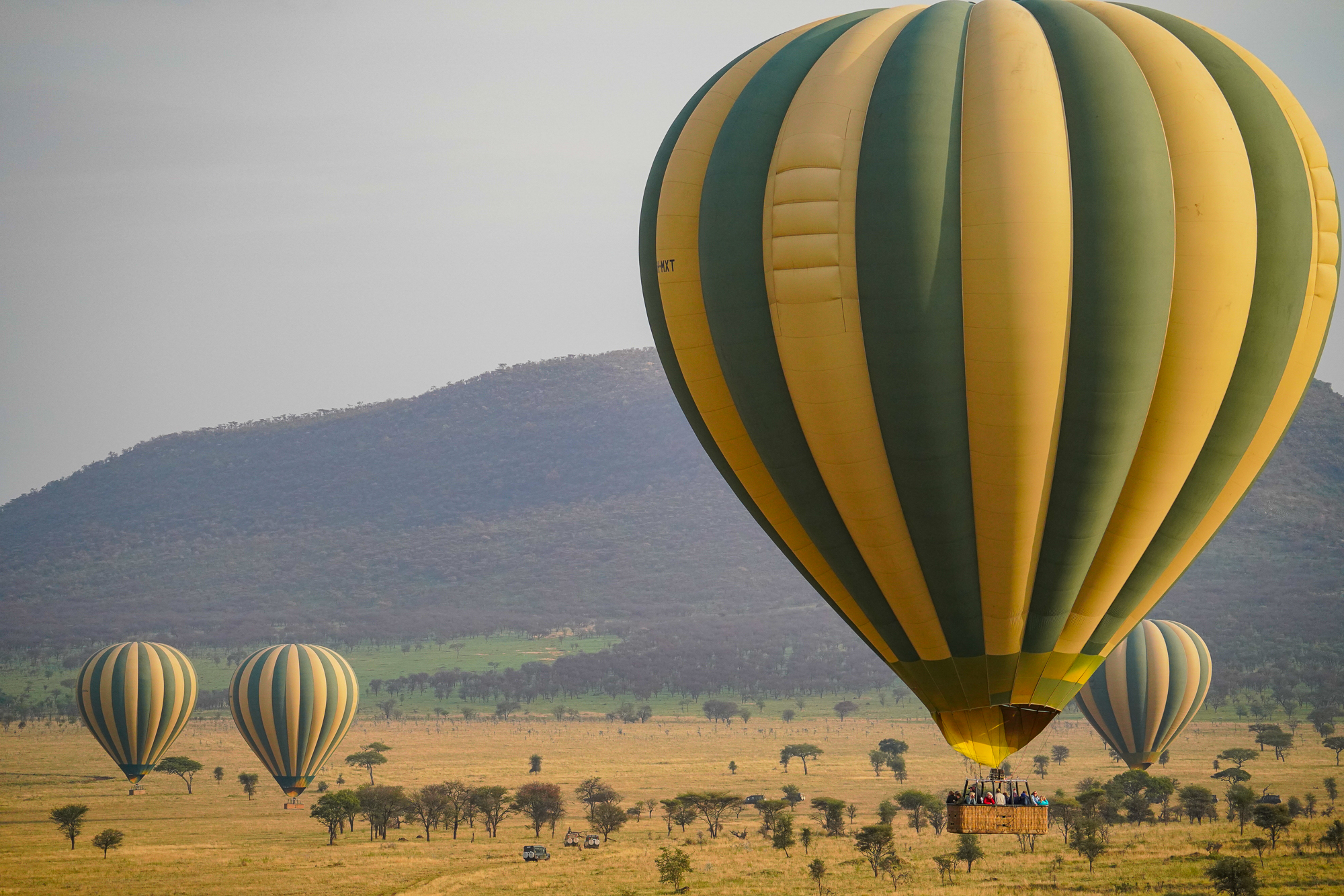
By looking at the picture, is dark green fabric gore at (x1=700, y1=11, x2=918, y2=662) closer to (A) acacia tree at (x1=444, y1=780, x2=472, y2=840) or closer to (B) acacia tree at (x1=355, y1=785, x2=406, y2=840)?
(B) acacia tree at (x1=355, y1=785, x2=406, y2=840)

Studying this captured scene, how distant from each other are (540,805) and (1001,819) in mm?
45633

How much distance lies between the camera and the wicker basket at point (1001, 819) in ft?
58.0

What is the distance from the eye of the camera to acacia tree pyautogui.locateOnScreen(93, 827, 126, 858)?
166 feet

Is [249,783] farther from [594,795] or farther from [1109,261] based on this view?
[1109,261]

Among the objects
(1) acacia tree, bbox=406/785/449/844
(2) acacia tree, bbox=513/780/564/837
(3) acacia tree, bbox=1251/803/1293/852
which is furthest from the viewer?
(2) acacia tree, bbox=513/780/564/837

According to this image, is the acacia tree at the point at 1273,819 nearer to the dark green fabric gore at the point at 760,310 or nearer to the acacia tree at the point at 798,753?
the dark green fabric gore at the point at 760,310

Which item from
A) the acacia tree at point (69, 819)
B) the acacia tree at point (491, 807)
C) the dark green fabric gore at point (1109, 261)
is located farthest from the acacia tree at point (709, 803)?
the dark green fabric gore at point (1109, 261)

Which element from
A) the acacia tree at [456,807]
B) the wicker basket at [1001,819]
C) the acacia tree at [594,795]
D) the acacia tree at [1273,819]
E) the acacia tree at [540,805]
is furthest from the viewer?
the acacia tree at [594,795]

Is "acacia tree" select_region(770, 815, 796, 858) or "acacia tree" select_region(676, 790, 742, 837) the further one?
"acacia tree" select_region(676, 790, 742, 837)

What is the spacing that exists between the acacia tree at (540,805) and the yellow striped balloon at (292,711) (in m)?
10.00

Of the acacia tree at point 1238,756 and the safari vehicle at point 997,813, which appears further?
the acacia tree at point 1238,756

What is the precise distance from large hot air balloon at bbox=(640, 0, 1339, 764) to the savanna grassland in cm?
2272

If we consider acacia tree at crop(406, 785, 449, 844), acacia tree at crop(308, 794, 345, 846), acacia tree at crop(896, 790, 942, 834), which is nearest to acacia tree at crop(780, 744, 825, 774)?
acacia tree at crop(896, 790, 942, 834)

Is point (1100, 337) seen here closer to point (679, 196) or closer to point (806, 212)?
point (806, 212)
